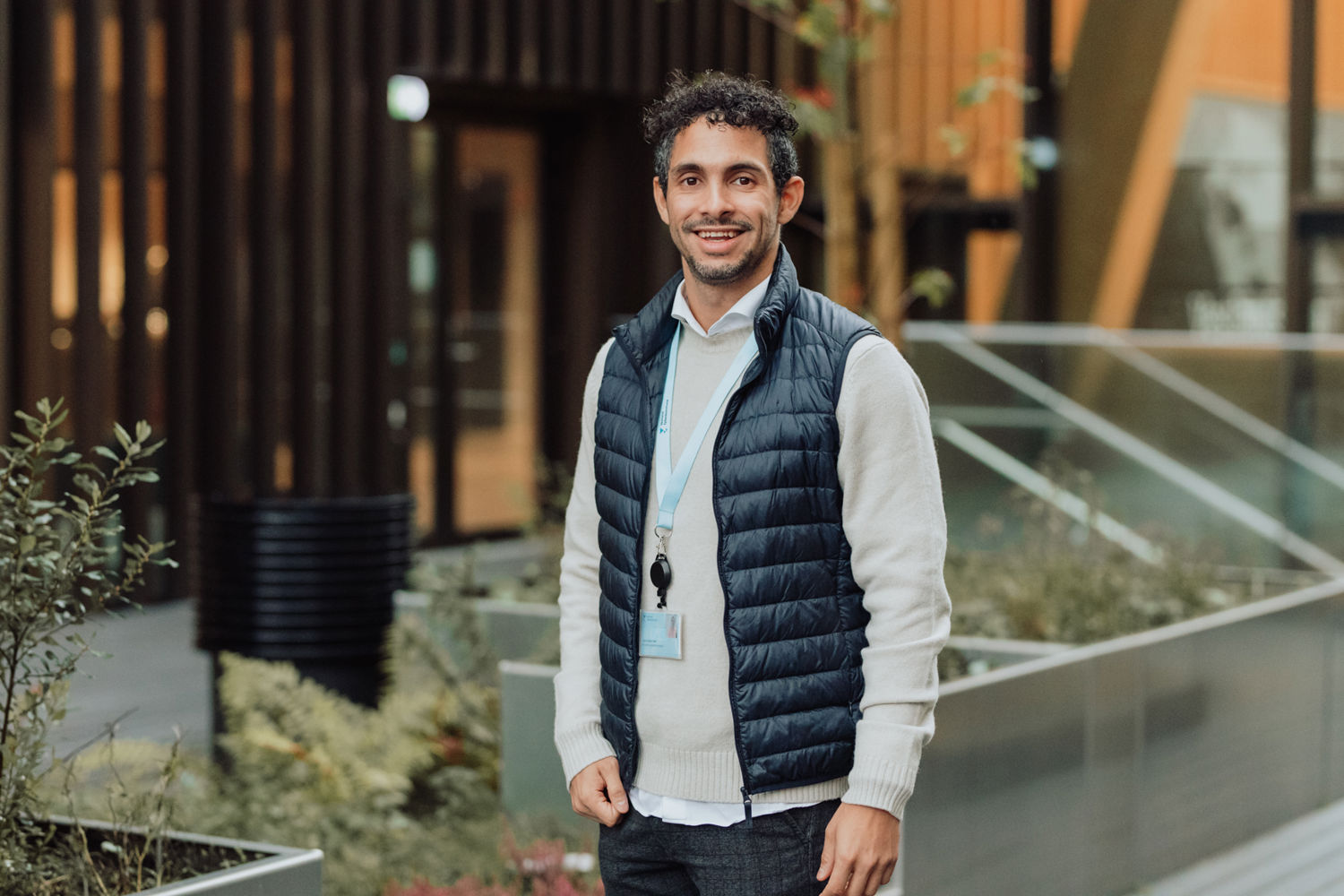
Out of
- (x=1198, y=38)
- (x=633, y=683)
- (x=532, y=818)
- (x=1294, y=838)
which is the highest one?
(x=1198, y=38)

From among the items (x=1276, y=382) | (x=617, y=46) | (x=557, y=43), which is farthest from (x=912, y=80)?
(x=1276, y=382)

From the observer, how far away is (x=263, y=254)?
1027 cm

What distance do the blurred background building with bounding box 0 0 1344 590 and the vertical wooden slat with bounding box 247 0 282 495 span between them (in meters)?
0.02

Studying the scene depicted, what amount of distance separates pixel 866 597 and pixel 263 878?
1.26 m

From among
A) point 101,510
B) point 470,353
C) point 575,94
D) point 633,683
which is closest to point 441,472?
point 470,353

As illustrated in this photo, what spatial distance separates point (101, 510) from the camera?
321cm

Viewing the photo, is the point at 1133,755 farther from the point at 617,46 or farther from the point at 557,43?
the point at 617,46

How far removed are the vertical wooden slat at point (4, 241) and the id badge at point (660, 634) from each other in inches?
280

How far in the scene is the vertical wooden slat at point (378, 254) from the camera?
1091cm

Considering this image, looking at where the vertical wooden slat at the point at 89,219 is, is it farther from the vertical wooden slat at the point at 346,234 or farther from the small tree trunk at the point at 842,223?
the small tree trunk at the point at 842,223

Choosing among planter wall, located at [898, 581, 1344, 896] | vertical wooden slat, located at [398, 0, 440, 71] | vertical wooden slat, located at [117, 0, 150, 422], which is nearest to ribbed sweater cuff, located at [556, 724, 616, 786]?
planter wall, located at [898, 581, 1344, 896]

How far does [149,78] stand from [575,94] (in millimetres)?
3468

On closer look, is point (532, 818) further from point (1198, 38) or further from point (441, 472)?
point (1198, 38)

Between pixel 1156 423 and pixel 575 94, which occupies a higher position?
pixel 575 94
